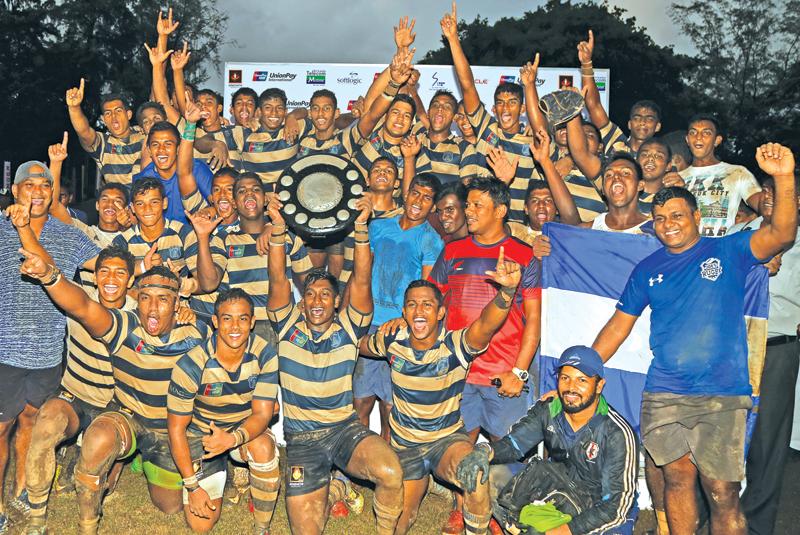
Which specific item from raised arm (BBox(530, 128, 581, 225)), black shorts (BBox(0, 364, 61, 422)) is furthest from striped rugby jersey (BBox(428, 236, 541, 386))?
black shorts (BBox(0, 364, 61, 422))

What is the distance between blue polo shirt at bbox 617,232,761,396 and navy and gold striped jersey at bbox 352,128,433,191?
9.81ft

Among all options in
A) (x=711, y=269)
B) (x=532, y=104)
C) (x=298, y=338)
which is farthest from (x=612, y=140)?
(x=298, y=338)

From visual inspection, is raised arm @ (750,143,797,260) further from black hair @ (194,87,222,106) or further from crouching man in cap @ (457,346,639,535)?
black hair @ (194,87,222,106)

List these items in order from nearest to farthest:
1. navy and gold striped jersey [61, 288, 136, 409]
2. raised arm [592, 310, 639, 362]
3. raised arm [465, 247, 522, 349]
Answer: raised arm [465, 247, 522, 349]
raised arm [592, 310, 639, 362]
navy and gold striped jersey [61, 288, 136, 409]

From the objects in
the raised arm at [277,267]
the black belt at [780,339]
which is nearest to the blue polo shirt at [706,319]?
the black belt at [780,339]

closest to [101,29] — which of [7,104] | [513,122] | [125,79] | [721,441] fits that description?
[125,79]

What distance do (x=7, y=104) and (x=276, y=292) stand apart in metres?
33.1

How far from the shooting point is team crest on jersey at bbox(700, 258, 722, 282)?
590 centimetres

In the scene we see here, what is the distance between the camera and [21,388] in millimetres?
6695

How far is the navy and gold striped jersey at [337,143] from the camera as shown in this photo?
8578 mm

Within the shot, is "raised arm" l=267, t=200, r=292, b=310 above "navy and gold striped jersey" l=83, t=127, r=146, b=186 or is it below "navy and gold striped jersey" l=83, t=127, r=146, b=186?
below

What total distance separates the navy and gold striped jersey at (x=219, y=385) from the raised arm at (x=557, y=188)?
8.79 ft

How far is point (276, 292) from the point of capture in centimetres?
697

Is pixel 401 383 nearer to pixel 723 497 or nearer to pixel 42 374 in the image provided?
pixel 723 497
